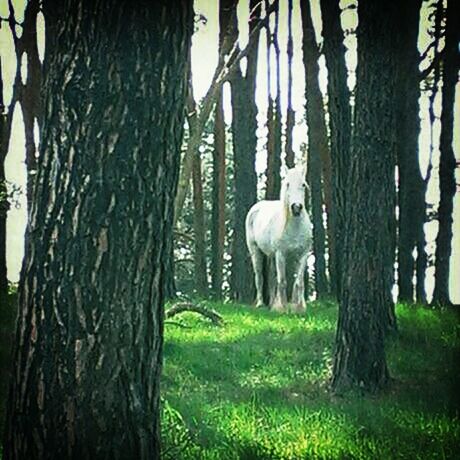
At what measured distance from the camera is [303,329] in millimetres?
1485

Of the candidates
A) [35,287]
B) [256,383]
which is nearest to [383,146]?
[256,383]

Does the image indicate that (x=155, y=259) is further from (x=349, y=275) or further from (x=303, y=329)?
(x=349, y=275)

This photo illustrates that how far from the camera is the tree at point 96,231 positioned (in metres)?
1.09

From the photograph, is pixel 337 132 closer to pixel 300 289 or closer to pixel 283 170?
pixel 283 170

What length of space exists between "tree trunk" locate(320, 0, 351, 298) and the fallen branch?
270mm

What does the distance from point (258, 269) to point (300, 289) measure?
3.9 inches

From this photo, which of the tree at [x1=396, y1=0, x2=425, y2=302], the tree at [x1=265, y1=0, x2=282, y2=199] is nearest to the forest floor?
the tree at [x1=396, y1=0, x2=425, y2=302]

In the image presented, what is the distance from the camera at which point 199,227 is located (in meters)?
1.46

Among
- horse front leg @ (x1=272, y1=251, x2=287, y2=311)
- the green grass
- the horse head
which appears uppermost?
the horse head

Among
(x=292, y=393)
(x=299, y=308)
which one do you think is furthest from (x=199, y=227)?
(x=292, y=393)

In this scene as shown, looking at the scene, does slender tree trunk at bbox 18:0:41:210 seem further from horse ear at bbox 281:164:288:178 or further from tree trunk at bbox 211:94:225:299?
horse ear at bbox 281:164:288:178

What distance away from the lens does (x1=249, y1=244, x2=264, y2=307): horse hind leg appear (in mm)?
1499

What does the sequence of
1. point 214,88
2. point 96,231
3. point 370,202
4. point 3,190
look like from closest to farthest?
point 96,231 → point 3,190 → point 214,88 → point 370,202

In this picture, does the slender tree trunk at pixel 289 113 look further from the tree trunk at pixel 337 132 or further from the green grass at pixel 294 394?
the green grass at pixel 294 394
